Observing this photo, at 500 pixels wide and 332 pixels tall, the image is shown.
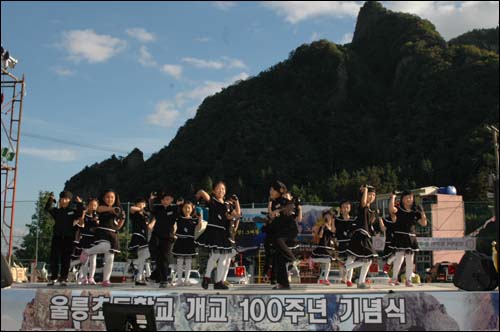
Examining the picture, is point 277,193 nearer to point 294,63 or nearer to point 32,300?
point 32,300

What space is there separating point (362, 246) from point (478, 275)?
101 inches

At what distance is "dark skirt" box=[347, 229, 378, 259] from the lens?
31.7ft

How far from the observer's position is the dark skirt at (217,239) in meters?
9.03

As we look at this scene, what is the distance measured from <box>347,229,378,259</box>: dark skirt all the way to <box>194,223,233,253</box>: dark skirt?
2292 millimetres

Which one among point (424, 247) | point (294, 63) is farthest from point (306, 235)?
point (294, 63)

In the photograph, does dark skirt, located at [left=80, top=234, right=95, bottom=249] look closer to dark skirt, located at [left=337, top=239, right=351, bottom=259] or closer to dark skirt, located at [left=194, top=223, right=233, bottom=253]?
dark skirt, located at [left=194, top=223, right=233, bottom=253]

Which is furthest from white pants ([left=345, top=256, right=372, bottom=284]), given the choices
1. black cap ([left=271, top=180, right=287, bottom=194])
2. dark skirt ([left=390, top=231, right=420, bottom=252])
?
black cap ([left=271, top=180, right=287, bottom=194])

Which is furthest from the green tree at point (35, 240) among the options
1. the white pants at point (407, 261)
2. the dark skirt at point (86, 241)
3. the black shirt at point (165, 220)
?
the white pants at point (407, 261)

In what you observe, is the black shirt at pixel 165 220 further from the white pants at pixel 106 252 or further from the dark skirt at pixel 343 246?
the dark skirt at pixel 343 246

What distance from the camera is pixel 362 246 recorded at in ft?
31.7

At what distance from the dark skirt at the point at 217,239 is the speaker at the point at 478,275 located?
369 cm

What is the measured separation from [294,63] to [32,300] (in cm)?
8545

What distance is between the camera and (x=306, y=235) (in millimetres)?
30000

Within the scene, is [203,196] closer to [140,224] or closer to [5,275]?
[140,224]
